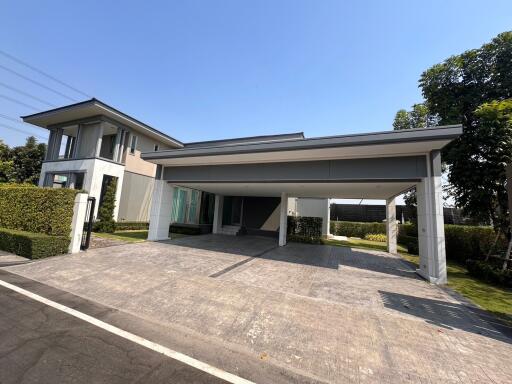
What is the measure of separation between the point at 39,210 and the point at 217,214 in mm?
11245

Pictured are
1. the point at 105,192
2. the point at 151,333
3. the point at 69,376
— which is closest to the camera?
the point at 69,376

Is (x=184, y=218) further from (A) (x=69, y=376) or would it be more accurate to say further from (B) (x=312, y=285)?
(A) (x=69, y=376)

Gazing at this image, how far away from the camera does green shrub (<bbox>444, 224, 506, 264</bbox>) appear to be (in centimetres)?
1112

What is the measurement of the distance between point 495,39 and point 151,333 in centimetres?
1746

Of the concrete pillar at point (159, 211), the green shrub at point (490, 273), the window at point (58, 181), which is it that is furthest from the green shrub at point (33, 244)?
the green shrub at point (490, 273)

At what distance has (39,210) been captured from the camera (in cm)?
956

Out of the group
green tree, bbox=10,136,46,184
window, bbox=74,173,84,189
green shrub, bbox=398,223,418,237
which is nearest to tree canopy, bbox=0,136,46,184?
green tree, bbox=10,136,46,184

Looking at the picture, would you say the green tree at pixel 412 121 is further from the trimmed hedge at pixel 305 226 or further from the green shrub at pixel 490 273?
the green shrub at pixel 490 273

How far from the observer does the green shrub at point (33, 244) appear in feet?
26.7

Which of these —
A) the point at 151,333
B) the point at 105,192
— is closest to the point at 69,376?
the point at 151,333

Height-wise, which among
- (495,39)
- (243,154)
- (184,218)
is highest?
(495,39)

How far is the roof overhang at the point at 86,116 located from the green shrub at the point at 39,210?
7615 millimetres

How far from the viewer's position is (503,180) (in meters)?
9.25

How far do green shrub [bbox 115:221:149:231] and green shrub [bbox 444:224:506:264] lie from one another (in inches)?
790
